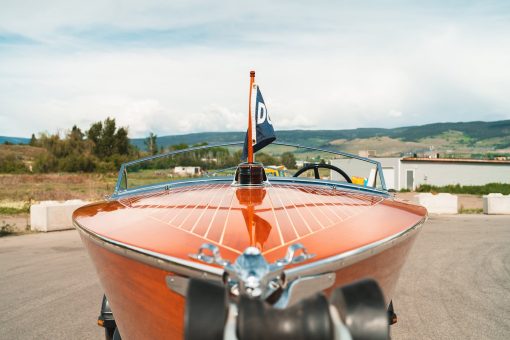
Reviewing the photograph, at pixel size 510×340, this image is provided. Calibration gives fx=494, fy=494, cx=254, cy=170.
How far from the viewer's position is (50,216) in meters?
11.0

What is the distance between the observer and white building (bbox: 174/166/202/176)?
468cm

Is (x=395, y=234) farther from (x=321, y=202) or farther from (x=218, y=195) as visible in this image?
(x=218, y=195)

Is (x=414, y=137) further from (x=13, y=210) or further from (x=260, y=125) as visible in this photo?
(x=260, y=125)

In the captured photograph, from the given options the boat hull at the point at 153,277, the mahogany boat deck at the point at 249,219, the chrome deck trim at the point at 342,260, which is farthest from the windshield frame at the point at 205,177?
the chrome deck trim at the point at 342,260

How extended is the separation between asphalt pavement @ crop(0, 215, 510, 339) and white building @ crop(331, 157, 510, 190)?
37.9 meters

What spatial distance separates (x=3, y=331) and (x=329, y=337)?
12.2ft

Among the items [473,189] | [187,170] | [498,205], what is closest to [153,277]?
[187,170]

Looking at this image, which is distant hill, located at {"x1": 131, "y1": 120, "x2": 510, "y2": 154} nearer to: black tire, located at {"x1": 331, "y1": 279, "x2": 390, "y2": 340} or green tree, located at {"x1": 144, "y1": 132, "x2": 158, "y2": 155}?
green tree, located at {"x1": 144, "y1": 132, "x2": 158, "y2": 155}

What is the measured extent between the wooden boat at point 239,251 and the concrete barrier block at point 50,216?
8050 millimetres

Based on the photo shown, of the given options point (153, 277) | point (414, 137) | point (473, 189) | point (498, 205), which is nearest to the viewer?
point (153, 277)

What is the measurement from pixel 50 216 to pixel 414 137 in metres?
153

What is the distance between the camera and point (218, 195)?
3.22 metres

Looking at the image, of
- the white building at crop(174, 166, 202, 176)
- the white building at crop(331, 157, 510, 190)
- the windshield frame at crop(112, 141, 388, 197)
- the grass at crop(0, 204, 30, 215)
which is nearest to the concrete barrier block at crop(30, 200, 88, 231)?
the grass at crop(0, 204, 30, 215)

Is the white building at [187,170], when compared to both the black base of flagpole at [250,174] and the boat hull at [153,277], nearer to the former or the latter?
the black base of flagpole at [250,174]
